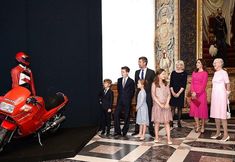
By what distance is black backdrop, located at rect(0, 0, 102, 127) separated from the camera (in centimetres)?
539

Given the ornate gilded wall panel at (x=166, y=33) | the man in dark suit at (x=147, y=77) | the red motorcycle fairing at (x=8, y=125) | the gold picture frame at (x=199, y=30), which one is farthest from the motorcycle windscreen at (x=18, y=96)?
the gold picture frame at (x=199, y=30)

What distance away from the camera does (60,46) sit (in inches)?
235

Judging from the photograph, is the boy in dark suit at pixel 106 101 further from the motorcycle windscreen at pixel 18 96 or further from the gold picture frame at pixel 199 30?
the gold picture frame at pixel 199 30

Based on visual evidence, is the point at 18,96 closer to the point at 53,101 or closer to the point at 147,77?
the point at 53,101

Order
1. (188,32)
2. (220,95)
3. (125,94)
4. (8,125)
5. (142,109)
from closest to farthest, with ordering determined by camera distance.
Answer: (8,125)
(220,95)
(142,109)
(125,94)
(188,32)

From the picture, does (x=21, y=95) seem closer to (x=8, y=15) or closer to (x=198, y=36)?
(x=8, y=15)

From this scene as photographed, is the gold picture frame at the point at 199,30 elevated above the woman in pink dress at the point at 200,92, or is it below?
above

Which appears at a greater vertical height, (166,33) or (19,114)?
(166,33)

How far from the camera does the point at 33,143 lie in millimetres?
5000

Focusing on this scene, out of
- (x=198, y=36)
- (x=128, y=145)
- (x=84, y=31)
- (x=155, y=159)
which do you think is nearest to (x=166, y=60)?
(x=198, y=36)

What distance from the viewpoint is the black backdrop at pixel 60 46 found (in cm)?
539

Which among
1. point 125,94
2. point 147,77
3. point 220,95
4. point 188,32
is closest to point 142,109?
point 125,94

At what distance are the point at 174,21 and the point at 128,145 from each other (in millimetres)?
4174

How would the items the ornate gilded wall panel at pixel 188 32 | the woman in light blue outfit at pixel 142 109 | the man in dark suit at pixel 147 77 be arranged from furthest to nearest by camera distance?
the ornate gilded wall panel at pixel 188 32 < the man in dark suit at pixel 147 77 < the woman in light blue outfit at pixel 142 109
